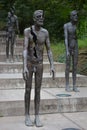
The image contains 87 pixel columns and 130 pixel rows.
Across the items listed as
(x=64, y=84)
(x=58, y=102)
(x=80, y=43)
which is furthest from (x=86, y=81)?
(x=80, y=43)

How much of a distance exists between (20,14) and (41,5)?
6.52 feet

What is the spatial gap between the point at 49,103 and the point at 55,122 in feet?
3.86

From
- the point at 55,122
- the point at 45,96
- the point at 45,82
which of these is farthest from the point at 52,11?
the point at 55,122

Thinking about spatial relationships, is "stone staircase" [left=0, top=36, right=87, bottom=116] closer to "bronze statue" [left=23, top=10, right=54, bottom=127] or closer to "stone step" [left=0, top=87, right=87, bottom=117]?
"stone step" [left=0, top=87, right=87, bottom=117]

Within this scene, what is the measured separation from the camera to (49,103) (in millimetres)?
10023

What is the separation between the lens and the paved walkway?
27.5 feet

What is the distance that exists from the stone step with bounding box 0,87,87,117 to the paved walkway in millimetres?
257

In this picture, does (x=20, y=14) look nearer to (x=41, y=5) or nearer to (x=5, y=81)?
(x=41, y=5)

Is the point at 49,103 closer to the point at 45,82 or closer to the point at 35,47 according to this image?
the point at 35,47

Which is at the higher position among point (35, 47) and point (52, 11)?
point (52, 11)

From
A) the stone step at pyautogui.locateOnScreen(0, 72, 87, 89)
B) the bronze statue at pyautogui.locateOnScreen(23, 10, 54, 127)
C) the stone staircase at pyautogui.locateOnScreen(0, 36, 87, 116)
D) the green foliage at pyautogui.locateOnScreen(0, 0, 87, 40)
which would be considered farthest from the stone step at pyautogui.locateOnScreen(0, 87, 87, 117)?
the green foliage at pyautogui.locateOnScreen(0, 0, 87, 40)

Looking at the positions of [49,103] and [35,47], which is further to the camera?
[49,103]

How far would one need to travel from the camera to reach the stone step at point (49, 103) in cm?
962

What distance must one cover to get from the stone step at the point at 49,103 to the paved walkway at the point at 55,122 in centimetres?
26
